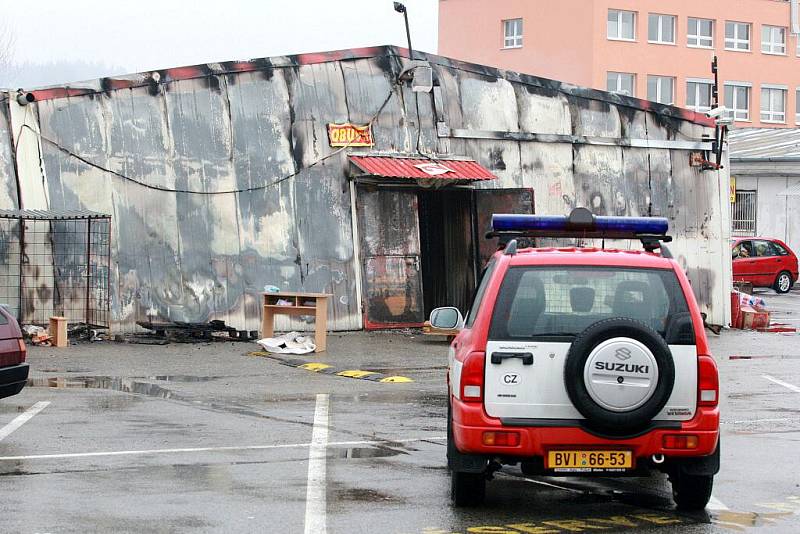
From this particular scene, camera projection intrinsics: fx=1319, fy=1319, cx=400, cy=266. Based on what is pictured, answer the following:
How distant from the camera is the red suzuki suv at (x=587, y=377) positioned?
769 cm

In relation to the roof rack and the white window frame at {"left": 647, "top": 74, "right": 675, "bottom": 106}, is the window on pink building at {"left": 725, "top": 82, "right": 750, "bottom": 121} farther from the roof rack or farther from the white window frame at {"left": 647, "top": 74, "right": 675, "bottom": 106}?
the roof rack

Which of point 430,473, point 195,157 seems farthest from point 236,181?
point 430,473

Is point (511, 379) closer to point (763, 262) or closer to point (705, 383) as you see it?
point (705, 383)

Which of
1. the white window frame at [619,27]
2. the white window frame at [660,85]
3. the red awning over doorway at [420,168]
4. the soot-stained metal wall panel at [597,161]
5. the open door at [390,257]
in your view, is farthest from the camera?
the white window frame at [660,85]

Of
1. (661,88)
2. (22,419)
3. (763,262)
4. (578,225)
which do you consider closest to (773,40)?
(661,88)

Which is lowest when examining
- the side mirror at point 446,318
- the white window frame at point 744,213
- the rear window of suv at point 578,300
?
the side mirror at point 446,318

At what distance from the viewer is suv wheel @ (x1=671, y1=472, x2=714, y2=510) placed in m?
8.21

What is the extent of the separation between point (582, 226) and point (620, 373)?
73.2 inches

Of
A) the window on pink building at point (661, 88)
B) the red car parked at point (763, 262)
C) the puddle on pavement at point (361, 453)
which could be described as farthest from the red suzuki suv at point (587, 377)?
the window on pink building at point (661, 88)

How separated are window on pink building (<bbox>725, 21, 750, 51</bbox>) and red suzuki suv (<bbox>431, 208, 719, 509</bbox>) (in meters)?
64.3

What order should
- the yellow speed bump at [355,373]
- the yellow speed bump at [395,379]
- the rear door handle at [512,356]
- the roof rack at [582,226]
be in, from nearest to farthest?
the rear door handle at [512,356] → the roof rack at [582,226] → the yellow speed bump at [395,379] → the yellow speed bump at [355,373]

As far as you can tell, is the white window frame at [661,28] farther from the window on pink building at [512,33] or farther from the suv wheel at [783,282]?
the suv wheel at [783,282]

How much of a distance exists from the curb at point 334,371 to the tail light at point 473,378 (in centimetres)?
851

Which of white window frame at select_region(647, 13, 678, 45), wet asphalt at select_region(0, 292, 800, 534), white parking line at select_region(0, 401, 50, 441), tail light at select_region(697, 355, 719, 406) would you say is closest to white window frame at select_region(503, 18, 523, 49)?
white window frame at select_region(647, 13, 678, 45)
